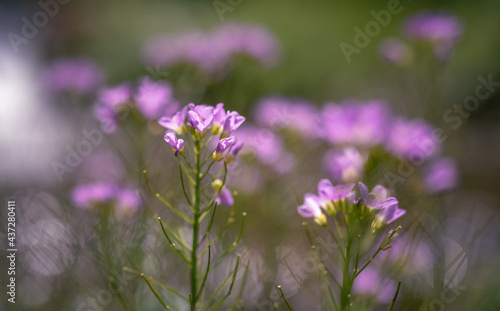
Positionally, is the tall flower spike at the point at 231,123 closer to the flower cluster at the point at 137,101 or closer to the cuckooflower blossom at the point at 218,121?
the cuckooflower blossom at the point at 218,121

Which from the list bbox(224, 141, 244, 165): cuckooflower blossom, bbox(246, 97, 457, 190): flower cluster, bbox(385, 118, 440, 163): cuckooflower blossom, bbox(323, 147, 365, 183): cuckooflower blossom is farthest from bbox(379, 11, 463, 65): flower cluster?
bbox(224, 141, 244, 165): cuckooflower blossom

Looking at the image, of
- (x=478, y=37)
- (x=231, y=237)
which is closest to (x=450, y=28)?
(x=231, y=237)

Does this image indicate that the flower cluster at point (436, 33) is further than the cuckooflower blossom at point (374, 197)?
Yes

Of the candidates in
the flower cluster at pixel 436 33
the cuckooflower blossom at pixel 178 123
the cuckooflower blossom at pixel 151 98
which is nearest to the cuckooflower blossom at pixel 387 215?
the cuckooflower blossom at pixel 178 123

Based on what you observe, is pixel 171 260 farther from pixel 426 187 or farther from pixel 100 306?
pixel 426 187

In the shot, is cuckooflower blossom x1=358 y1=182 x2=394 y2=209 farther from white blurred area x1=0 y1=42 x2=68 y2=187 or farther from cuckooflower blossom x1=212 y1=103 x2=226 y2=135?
white blurred area x1=0 y1=42 x2=68 y2=187

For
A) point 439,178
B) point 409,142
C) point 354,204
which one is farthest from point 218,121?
point 439,178

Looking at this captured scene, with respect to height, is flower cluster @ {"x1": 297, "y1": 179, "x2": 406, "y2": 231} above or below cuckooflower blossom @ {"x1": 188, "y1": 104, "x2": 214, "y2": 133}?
below
